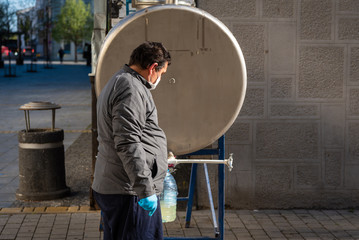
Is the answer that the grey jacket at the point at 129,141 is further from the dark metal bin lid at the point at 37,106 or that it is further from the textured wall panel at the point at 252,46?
the dark metal bin lid at the point at 37,106

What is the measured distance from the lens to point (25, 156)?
6.72m

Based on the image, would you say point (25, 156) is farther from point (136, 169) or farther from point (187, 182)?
point (136, 169)

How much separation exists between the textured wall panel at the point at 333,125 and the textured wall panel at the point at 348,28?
28.5 inches

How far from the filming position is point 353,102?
630 centimetres

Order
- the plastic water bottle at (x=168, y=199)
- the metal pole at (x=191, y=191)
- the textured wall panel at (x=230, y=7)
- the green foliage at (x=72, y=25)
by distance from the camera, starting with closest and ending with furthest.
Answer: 1. the plastic water bottle at (x=168, y=199)
2. the metal pole at (x=191, y=191)
3. the textured wall panel at (x=230, y=7)
4. the green foliage at (x=72, y=25)

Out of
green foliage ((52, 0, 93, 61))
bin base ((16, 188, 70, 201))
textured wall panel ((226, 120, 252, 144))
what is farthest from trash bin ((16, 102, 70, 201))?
green foliage ((52, 0, 93, 61))

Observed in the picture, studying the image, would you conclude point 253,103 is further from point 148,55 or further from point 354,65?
point 148,55

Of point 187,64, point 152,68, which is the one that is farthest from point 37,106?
point 152,68

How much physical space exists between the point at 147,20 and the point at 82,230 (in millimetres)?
2559

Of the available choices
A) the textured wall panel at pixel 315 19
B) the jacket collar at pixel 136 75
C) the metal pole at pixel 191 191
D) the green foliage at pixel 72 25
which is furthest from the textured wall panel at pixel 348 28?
the green foliage at pixel 72 25

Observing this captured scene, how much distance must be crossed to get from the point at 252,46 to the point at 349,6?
1.10 meters

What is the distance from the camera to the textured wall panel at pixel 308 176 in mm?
6289

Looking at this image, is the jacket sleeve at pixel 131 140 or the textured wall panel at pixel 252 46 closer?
the jacket sleeve at pixel 131 140

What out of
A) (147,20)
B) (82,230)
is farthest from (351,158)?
(147,20)
